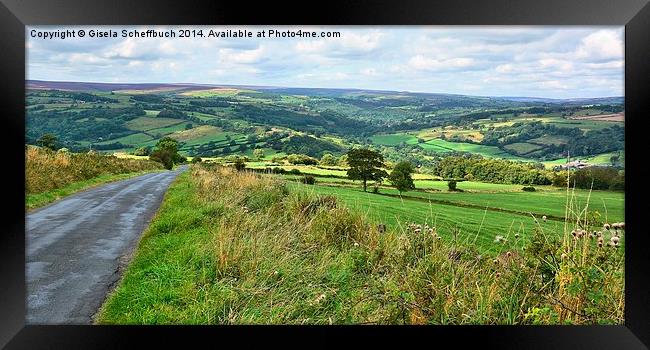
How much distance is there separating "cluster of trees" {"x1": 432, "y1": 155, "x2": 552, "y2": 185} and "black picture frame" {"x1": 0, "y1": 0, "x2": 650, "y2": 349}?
2107mm

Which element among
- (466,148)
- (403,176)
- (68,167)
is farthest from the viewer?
(68,167)

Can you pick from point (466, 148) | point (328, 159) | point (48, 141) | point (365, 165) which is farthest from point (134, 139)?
point (466, 148)

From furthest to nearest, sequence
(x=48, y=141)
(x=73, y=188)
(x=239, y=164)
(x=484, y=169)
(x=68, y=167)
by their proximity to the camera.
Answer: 1. (x=73, y=188)
2. (x=68, y=167)
3. (x=239, y=164)
4. (x=484, y=169)
5. (x=48, y=141)

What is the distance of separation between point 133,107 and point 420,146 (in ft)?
12.6

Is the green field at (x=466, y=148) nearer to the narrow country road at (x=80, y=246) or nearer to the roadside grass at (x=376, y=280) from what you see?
the roadside grass at (x=376, y=280)

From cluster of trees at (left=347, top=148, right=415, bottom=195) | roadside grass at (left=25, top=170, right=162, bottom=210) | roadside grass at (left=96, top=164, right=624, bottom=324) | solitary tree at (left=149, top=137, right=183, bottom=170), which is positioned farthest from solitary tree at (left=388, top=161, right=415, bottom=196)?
roadside grass at (left=25, top=170, right=162, bottom=210)

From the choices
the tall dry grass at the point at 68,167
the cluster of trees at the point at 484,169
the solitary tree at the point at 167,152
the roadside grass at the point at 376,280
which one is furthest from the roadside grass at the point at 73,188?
the cluster of trees at the point at 484,169

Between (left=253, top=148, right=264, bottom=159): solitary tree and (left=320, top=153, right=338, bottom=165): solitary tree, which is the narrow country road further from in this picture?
(left=320, top=153, right=338, bottom=165): solitary tree

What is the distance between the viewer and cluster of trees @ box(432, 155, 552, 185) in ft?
22.7

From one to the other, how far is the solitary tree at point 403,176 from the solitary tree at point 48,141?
4.29m

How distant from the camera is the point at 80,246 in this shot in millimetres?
6734

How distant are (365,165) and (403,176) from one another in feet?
1.73
